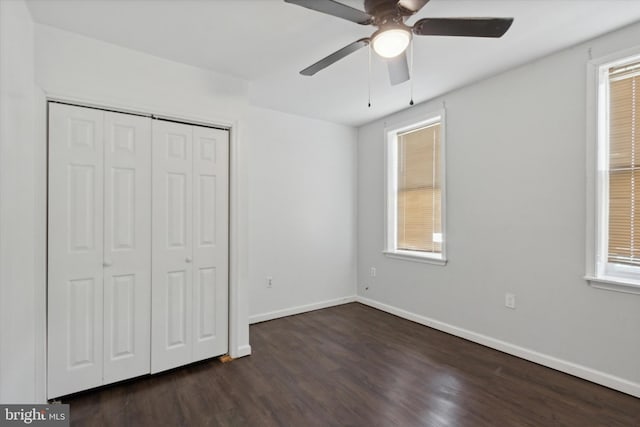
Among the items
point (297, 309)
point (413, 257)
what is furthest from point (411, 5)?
point (297, 309)

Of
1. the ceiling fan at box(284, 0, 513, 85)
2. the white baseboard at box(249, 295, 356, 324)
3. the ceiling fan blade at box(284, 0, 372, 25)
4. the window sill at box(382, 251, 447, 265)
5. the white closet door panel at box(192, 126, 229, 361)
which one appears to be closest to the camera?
the ceiling fan blade at box(284, 0, 372, 25)

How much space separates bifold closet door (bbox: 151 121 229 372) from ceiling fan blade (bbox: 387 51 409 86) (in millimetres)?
1549

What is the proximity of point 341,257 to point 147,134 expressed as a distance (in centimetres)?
289

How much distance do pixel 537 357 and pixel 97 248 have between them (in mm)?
3583

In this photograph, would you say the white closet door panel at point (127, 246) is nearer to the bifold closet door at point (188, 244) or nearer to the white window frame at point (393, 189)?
the bifold closet door at point (188, 244)

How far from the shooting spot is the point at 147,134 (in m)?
2.43

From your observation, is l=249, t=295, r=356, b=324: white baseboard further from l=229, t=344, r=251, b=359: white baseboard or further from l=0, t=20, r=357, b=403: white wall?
l=229, t=344, r=251, b=359: white baseboard

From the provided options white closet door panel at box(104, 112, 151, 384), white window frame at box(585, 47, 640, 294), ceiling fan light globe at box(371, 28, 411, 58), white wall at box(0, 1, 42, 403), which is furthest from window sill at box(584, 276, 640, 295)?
white wall at box(0, 1, 42, 403)

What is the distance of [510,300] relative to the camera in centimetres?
279

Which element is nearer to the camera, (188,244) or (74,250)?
(74,250)

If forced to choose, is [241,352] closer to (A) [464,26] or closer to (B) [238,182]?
(B) [238,182]

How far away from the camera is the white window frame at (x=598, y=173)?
229 cm

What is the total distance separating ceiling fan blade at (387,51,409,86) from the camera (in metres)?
1.92

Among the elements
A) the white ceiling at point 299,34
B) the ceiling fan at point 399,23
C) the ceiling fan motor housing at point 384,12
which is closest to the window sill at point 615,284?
the white ceiling at point 299,34
